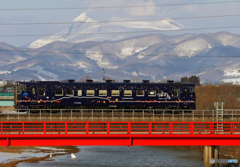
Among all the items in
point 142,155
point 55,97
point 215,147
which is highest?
point 55,97

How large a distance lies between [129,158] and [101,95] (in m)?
23.5

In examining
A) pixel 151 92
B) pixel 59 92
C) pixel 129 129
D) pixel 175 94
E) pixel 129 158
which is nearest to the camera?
pixel 129 129

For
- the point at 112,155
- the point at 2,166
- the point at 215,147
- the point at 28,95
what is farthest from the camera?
the point at 112,155

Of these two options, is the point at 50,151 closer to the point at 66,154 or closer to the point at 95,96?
the point at 66,154

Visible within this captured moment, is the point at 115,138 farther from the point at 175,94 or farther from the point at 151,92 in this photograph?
the point at 175,94

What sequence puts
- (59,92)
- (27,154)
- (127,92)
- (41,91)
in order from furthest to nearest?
(27,154)
(127,92)
(59,92)
(41,91)

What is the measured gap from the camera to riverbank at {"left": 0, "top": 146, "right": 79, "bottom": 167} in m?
75.5

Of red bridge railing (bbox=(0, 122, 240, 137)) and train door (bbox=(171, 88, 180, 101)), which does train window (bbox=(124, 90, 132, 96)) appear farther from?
red bridge railing (bbox=(0, 122, 240, 137))

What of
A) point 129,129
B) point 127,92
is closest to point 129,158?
point 127,92

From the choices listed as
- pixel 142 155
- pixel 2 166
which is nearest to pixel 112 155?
pixel 142 155

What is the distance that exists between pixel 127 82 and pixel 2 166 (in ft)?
90.3

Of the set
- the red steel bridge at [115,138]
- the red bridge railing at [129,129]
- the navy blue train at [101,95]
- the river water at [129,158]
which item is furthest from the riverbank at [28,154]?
the red steel bridge at [115,138]

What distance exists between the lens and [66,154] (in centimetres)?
8450

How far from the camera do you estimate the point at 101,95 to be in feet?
203
